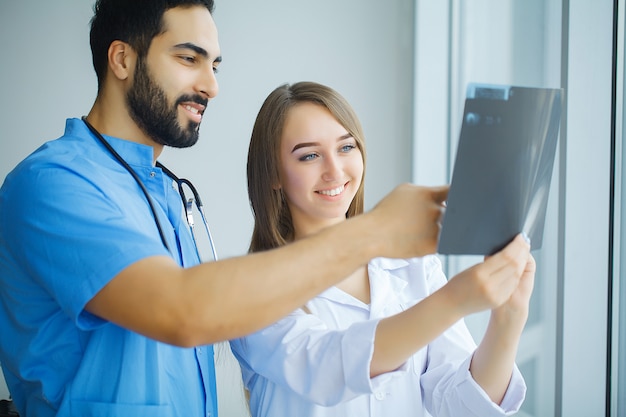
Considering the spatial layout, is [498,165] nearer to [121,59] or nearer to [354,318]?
[354,318]

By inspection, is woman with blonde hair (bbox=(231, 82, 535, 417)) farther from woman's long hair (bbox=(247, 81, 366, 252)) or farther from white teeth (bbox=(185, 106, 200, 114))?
white teeth (bbox=(185, 106, 200, 114))

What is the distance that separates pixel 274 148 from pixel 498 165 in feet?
2.22

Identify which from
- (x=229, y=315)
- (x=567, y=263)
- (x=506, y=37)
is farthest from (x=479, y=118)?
(x=506, y=37)

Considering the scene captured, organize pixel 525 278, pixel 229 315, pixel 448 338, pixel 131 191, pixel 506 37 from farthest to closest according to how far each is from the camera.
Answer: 1. pixel 506 37
2. pixel 448 338
3. pixel 131 191
4. pixel 525 278
5. pixel 229 315

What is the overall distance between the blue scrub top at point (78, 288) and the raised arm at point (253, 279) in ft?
0.19

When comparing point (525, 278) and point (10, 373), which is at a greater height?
point (525, 278)

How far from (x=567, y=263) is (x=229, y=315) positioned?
126 centimetres

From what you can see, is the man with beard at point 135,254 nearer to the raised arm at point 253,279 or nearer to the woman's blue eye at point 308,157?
the raised arm at point 253,279

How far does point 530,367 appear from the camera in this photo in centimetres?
193

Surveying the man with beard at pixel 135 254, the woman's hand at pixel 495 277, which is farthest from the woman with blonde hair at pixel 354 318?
the man with beard at pixel 135 254

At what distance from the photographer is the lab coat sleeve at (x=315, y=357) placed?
1.05 m

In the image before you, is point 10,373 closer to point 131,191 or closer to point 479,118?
point 131,191

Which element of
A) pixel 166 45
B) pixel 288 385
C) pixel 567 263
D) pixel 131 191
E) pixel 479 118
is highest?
pixel 166 45

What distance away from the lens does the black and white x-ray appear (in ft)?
2.59
